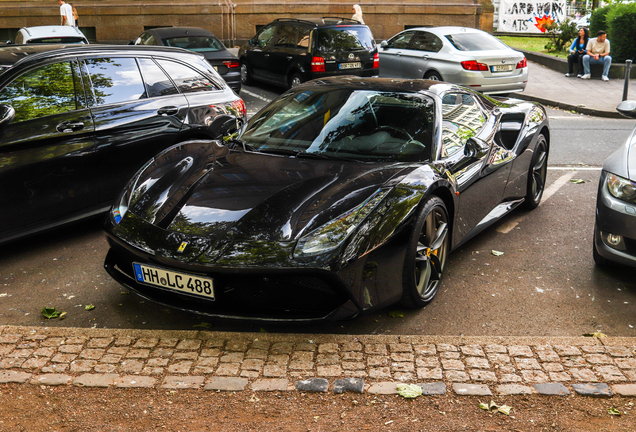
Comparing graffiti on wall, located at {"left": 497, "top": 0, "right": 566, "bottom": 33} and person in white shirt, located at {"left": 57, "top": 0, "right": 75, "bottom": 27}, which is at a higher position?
person in white shirt, located at {"left": 57, "top": 0, "right": 75, "bottom": 27}

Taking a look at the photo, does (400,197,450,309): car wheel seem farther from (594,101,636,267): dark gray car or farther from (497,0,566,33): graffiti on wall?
(497,0,566,33): graffiti on wall

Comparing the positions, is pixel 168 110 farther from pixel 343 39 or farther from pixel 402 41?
pixel 402 41

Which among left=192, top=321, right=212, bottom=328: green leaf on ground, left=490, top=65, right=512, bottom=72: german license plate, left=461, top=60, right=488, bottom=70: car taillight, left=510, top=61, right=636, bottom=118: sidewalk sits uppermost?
left=461, top=60, right=488, bottom=70: car taillight

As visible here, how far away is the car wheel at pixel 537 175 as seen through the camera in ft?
20.7

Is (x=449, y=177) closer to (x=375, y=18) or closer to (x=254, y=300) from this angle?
(x=254, y=300)

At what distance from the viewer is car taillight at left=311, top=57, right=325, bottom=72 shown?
521 inches

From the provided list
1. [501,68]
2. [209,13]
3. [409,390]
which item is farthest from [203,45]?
[409,390]

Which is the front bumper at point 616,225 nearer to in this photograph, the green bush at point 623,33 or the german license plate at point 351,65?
the german license plate at point 351,65

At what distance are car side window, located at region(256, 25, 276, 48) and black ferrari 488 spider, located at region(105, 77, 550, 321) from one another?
32.3 feet

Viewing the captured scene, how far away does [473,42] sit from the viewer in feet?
44.5

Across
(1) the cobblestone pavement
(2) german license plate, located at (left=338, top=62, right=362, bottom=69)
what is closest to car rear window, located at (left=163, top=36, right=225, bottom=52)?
(2) german license plate, located at (left=338, top=62, right=362, bottom=69)

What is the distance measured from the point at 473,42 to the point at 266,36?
15.5ft

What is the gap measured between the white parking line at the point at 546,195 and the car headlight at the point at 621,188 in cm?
137

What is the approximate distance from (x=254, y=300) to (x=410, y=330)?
1068mm
